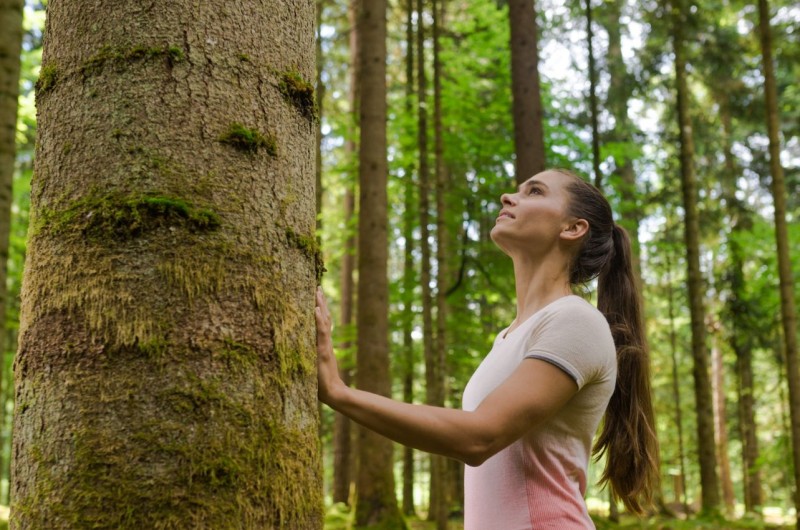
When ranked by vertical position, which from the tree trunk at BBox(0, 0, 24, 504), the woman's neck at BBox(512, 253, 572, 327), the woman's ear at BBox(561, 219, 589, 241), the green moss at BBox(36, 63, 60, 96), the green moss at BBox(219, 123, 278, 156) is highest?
the tree trunk at BBox(0, 0, 24, 504)

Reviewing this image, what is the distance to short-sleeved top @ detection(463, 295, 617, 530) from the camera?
1.78 m

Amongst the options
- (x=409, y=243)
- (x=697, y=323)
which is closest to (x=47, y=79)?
(x=409, y=243)

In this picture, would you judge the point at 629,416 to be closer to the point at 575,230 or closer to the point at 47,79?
the point at 575,230

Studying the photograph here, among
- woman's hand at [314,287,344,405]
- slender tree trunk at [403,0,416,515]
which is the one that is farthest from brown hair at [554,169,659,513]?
slender tree trunk at [403,0,416,515]

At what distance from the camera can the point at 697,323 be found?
11.7 metres

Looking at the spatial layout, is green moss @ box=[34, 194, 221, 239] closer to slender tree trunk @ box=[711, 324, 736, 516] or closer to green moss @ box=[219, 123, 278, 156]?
green moss @ box=[219, 123, 278, 156]

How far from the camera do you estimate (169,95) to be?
140cm

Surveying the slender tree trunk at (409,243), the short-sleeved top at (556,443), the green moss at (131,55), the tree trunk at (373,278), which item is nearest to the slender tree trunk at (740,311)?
the slender tree trunk at (409,243)

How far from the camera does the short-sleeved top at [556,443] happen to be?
1.78 metres

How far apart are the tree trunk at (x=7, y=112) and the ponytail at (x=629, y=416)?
15.3ft

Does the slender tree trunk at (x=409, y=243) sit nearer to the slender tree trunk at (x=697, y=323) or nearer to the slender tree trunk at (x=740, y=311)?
the slender tree trunk at (x=697, y=323)

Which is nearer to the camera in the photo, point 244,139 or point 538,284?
point 244,139

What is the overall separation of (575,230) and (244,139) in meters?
1.20

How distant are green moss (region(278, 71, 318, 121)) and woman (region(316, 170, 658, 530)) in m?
0.49
